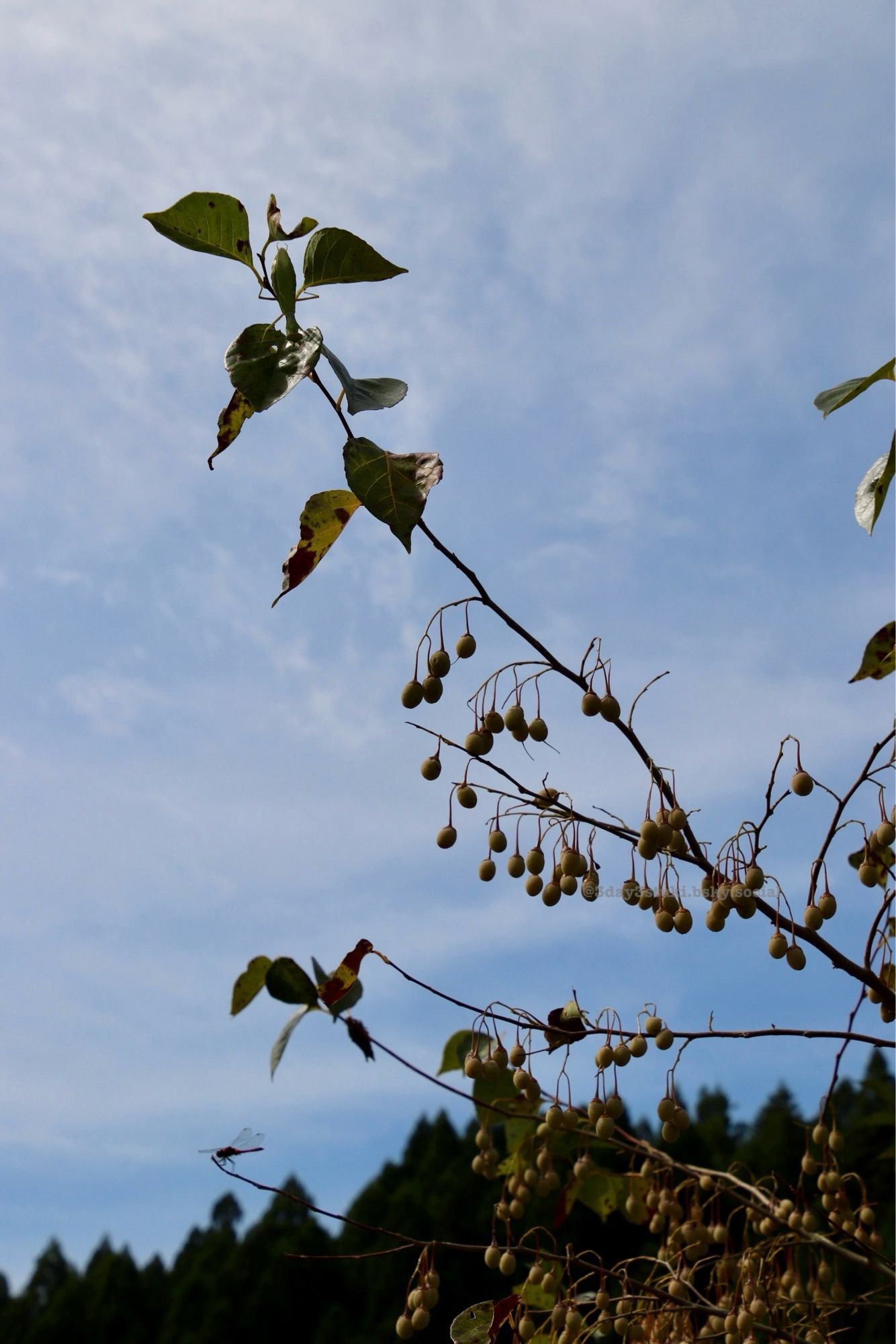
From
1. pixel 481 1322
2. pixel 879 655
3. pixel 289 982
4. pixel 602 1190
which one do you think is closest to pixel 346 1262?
pixel 602 1190

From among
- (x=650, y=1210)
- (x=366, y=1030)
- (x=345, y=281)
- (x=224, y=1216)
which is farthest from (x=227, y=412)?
(x=224, y=1216)

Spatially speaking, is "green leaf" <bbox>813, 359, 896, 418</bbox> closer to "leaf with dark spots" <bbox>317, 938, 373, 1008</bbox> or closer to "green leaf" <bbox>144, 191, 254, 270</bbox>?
"green leaf" <bbox>144, 191, 254, 270</bbox>

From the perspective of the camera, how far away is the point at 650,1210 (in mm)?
2021

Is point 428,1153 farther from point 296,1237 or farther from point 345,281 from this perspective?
point 345,281

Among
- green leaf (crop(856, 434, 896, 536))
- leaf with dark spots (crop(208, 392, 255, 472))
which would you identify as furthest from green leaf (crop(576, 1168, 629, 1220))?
leaf with dark spots (crop(208, 392, 255, 472))

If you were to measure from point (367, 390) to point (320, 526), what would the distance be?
0.17 m

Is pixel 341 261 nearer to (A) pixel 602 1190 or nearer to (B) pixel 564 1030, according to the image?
(B) pixel 564 1030

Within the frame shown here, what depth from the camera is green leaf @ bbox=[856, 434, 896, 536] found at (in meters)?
1.34

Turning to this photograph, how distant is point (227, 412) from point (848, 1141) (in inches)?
143

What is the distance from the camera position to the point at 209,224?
3.80ft

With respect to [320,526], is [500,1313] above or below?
below

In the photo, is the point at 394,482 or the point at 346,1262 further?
the point at 346,1262

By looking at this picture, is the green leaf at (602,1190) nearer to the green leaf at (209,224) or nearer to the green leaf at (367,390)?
the green leaf at (367,390)

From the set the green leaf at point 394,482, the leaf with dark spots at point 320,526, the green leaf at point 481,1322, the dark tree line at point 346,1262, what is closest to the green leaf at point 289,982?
the green leaf at point 481,1322
